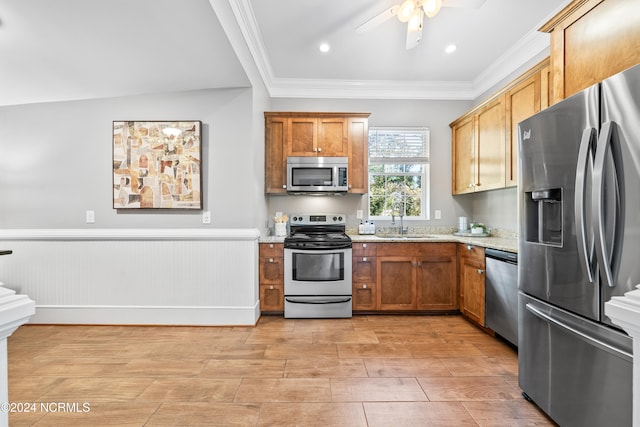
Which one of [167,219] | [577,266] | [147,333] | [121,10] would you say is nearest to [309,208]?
[167,219]

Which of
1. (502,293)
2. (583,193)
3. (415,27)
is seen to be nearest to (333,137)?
(415,27)

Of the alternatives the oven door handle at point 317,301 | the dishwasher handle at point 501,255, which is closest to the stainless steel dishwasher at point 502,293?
the dishwasher handle at point 501,255

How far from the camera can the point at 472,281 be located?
3250 millimetres

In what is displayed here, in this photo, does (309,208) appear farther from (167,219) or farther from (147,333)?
(147,333)

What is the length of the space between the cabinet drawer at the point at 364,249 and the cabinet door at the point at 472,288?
97cm

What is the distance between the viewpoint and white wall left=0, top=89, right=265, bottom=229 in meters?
3.29

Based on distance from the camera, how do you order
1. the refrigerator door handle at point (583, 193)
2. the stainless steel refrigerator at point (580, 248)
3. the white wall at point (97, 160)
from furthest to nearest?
the white wall at point (97, 160) < the refrigerator door handle at point (583, 193) < the stainless steel refrigerator at point (580, 248)

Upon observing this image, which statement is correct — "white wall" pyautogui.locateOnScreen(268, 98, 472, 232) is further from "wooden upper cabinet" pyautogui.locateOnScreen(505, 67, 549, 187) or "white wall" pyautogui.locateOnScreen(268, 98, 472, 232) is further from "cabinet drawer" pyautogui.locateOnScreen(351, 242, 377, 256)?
"wooden upper cabinet" pyautogui.locateOnScreen(505, 67, 549, 187)

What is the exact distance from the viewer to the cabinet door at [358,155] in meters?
3.94

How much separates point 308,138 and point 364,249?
150 centimetres

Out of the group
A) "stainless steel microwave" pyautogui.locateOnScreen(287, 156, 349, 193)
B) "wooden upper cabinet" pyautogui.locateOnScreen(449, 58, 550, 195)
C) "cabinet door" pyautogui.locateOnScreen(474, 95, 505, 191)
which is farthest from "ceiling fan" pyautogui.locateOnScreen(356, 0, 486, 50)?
"stainless steel microwave" pyautogui.locateOnScreen(287, 156, 349, 193)

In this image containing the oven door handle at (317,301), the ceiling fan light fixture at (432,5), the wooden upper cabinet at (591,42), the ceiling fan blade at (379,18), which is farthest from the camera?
the oven door handle at (317,301)

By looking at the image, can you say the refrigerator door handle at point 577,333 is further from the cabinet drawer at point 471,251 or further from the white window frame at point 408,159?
the white window frame at point 408,159

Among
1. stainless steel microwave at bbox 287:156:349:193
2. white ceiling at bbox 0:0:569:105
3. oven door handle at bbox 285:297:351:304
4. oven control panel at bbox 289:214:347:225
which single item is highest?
white ceiling at bbox 0:0:569:105
